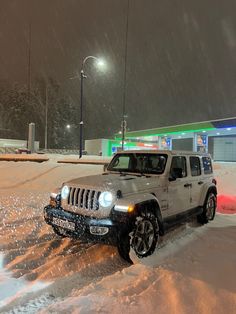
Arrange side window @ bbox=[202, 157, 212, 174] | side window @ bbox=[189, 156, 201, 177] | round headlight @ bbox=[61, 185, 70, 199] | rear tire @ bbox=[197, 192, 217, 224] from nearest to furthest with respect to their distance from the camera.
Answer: round headlight @ bbox=[61, 185, 70, 199]
side window @ bbox=[189, 156, 201, 177]
rear tire @ bbox=[197, 192, 217, 224]
side window @ bbox=[202, 157, 212, 174]

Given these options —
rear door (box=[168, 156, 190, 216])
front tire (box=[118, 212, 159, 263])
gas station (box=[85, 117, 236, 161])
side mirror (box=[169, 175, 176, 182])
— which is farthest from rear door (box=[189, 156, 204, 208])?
gas station (box=[85, 117, 236, 161])

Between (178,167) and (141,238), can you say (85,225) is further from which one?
(178,167)

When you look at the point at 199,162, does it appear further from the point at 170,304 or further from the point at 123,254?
the point at 170,304

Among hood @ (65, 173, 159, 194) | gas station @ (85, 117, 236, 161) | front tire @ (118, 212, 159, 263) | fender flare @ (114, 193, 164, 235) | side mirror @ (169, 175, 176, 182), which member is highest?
gas station @ (85, 117, 236, 161)

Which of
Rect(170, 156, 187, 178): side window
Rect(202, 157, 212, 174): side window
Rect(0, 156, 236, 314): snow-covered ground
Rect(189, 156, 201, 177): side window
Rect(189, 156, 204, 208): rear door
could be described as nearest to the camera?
Rect(0, 156, 236, 314): snow-covered ground

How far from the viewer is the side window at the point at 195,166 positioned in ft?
24.5

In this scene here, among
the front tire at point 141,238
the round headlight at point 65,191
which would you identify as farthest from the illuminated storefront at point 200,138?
the round headlight at point 65,191

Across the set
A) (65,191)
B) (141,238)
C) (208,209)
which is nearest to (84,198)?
(65,191)

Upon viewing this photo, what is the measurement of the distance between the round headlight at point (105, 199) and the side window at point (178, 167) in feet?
5.72

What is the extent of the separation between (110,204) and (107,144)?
152ft

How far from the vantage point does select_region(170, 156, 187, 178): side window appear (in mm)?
6543

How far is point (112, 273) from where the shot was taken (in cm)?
486

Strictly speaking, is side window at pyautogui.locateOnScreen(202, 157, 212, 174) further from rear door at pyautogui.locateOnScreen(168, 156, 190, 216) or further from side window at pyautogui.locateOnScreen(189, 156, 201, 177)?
rear door at pyautogui.locateOnScreen(168, 156, 190, 216)

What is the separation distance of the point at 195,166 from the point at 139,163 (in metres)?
1.60
